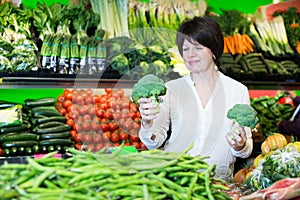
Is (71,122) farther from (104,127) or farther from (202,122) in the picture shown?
(202,122)

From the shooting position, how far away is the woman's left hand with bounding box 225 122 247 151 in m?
3.12

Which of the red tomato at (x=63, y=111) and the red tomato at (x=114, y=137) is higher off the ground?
the red tomato at (x=63, y=111)

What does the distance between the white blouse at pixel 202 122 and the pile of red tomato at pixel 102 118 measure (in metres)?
0.94

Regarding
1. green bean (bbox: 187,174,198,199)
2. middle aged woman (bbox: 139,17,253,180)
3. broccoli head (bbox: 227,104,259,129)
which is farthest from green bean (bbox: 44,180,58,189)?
middle aged woman (bbox: 139,17,253,180)

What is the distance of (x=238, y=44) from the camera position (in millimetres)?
5766

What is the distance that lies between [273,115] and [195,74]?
7.88 ft

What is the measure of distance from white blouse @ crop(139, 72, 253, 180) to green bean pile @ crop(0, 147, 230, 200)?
4.27ft

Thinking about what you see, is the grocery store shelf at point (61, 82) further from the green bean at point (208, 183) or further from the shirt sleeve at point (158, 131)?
the green bean at point (208, 183)

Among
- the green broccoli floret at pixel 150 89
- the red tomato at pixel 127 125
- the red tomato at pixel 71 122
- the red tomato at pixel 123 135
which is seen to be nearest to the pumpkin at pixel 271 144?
the green broccoli floret at pixel 150 89

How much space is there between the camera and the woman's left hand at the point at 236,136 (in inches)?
123

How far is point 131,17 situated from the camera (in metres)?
5.36

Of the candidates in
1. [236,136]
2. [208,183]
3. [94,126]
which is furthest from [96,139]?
[208,183]

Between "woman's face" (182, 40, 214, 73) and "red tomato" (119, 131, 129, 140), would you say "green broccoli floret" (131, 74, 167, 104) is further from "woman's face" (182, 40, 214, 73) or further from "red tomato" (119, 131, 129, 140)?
"red tomato" (119, 131, 129, 140)

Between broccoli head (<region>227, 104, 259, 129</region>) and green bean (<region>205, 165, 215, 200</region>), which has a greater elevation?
broccoli head (<region>227, 104, 259, 129</region>)
